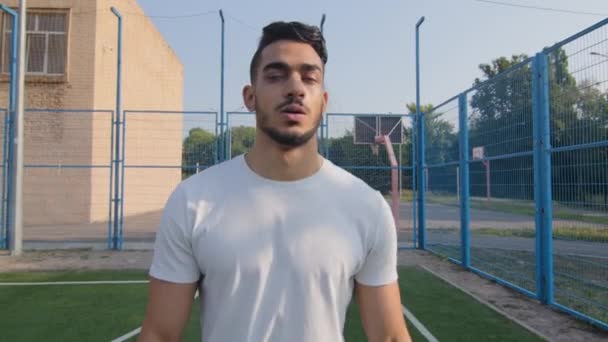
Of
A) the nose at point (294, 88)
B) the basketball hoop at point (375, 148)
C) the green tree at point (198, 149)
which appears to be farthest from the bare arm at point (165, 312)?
the basketball hoop at point (375, 148)

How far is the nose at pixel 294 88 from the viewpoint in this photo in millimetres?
1532

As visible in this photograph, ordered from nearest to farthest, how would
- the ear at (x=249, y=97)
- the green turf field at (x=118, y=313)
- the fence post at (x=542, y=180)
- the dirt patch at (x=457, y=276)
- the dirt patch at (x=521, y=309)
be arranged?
the ear at (x=249, y=97), the green turf field at (x=118, y=313), the dirt patch at (x=521, y=309), the dirt patch at (x=457, y=276), the fence post at (x=542, y=180)

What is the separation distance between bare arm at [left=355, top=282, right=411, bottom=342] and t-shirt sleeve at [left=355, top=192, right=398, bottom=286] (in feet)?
0.08

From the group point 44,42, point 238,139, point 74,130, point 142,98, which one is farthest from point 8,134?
point 142,98

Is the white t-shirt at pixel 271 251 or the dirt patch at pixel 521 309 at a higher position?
the white t-shirt at pixel 271 251

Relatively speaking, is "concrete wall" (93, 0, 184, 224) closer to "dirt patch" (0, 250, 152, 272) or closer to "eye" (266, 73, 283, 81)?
"dirt patch" (0, 250, 152, 272)

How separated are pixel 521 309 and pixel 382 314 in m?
5.35

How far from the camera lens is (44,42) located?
51.7 ft

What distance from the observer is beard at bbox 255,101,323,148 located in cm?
154

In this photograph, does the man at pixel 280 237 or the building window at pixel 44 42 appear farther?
the building window at pixel 44 42

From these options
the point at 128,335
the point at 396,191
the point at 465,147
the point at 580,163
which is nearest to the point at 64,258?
the point at 128,335

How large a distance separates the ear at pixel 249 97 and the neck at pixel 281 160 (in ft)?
0.34

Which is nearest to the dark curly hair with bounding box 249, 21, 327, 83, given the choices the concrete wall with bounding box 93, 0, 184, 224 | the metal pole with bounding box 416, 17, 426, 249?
the metal pole with bounding box 416, 17, 426, 249

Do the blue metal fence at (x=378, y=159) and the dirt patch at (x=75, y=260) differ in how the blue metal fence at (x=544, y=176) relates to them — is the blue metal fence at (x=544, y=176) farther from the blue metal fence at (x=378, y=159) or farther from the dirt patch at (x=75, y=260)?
the dirt patch at (x=75, y=260)
